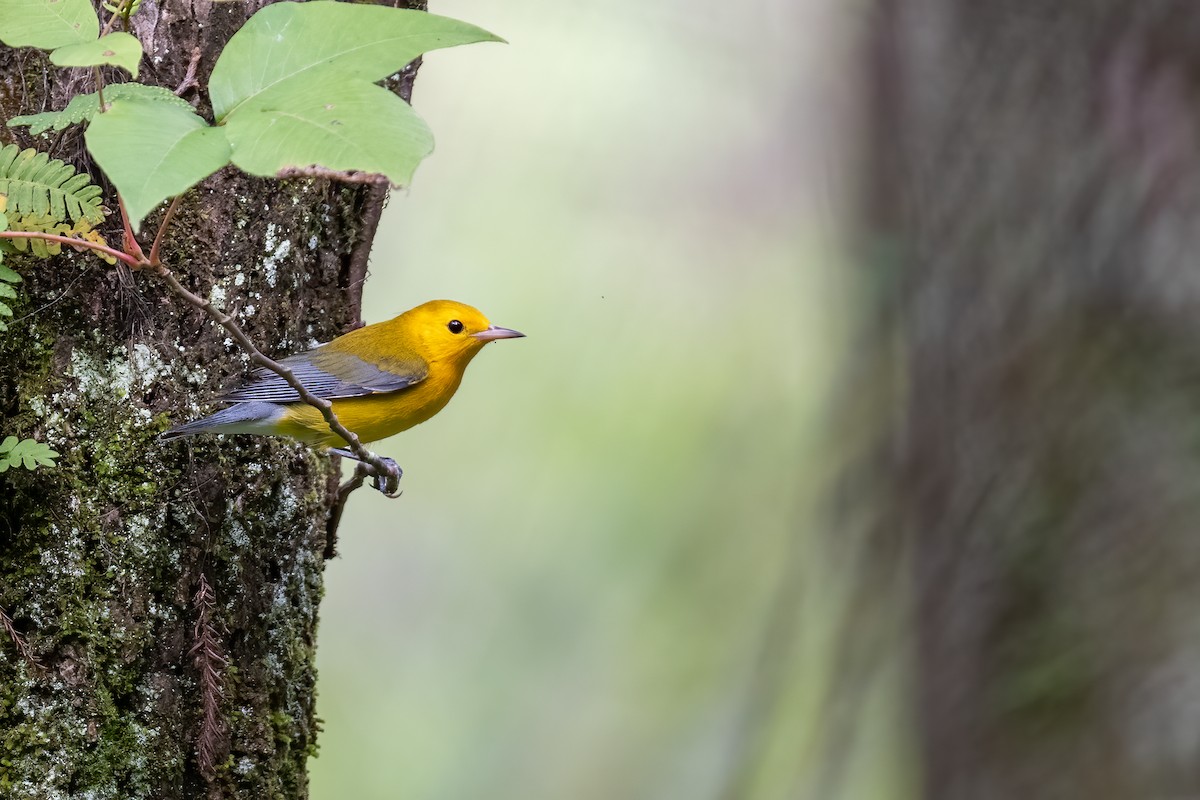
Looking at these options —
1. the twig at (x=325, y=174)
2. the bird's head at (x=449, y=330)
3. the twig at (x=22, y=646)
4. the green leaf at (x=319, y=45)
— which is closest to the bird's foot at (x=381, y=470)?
the bird's head at (x=449, y=330)

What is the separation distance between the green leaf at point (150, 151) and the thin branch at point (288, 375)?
0.97 ft

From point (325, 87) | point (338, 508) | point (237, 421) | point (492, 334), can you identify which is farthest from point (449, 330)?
point (325, 87)

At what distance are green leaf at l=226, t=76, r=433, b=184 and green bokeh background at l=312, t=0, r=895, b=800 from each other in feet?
13.7

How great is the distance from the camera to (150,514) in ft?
8.98

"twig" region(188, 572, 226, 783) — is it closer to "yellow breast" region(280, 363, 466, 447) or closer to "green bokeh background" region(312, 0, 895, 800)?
"yellow breast" region(280, 363, 466, 447)

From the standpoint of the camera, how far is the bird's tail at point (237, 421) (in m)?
2.76

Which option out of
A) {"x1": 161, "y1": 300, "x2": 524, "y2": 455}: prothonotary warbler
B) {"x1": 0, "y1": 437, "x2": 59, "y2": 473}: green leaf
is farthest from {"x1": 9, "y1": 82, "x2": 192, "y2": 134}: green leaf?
{"x1": 161, "y1": 300, "x2": 524, "y2": 455}: prothonotary warbler

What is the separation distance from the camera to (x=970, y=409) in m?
2.11

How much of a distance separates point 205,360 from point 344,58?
4.67 ft

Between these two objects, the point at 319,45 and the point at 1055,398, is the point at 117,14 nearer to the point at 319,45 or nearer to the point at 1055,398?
the point at 319,45

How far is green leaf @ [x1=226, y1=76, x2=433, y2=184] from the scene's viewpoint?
1.54 m

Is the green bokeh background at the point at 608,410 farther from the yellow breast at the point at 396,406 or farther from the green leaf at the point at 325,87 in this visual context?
the green leaf at the point at 325,87

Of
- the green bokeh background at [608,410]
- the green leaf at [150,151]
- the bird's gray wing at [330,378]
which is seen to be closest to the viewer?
the green leaf at [150,151]

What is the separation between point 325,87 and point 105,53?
0.35 metres
